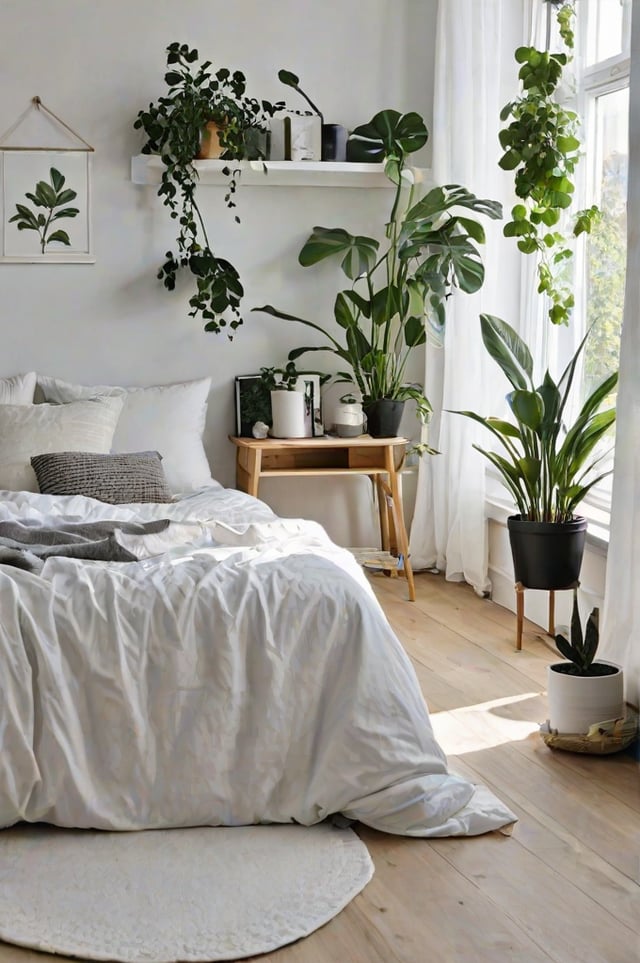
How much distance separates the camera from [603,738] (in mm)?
3031

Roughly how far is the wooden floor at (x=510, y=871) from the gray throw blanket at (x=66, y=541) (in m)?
0.95

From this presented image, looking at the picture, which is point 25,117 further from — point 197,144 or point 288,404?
point 288,404

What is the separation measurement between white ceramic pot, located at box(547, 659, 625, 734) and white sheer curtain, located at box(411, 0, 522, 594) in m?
1.69

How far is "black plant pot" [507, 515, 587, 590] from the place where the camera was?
148 inches

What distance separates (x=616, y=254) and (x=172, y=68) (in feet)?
6.99

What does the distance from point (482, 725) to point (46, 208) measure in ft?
9.63

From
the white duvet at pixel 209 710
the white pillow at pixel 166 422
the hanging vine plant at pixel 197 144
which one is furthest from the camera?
the hanging vine plant at pixel 197 144

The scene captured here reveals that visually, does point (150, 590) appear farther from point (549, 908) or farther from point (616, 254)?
point (616, 254)

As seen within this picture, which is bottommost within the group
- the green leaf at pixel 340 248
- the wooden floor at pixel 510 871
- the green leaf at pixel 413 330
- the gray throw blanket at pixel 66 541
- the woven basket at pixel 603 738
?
the wooden floor at pixel 510 871

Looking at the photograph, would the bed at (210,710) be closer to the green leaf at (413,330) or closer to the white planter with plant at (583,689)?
the white planter with plant at (583,689)

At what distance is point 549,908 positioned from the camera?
2230 mm

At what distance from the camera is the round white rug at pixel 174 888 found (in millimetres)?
2096

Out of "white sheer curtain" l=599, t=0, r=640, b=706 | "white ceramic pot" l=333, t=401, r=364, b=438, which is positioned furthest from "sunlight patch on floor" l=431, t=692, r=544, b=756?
"white ceramic pot" l=333, t=401, r=364, b=438

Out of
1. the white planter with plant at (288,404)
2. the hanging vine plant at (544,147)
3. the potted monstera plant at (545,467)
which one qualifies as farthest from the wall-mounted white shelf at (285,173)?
the potted monstera plant at (545,467)
